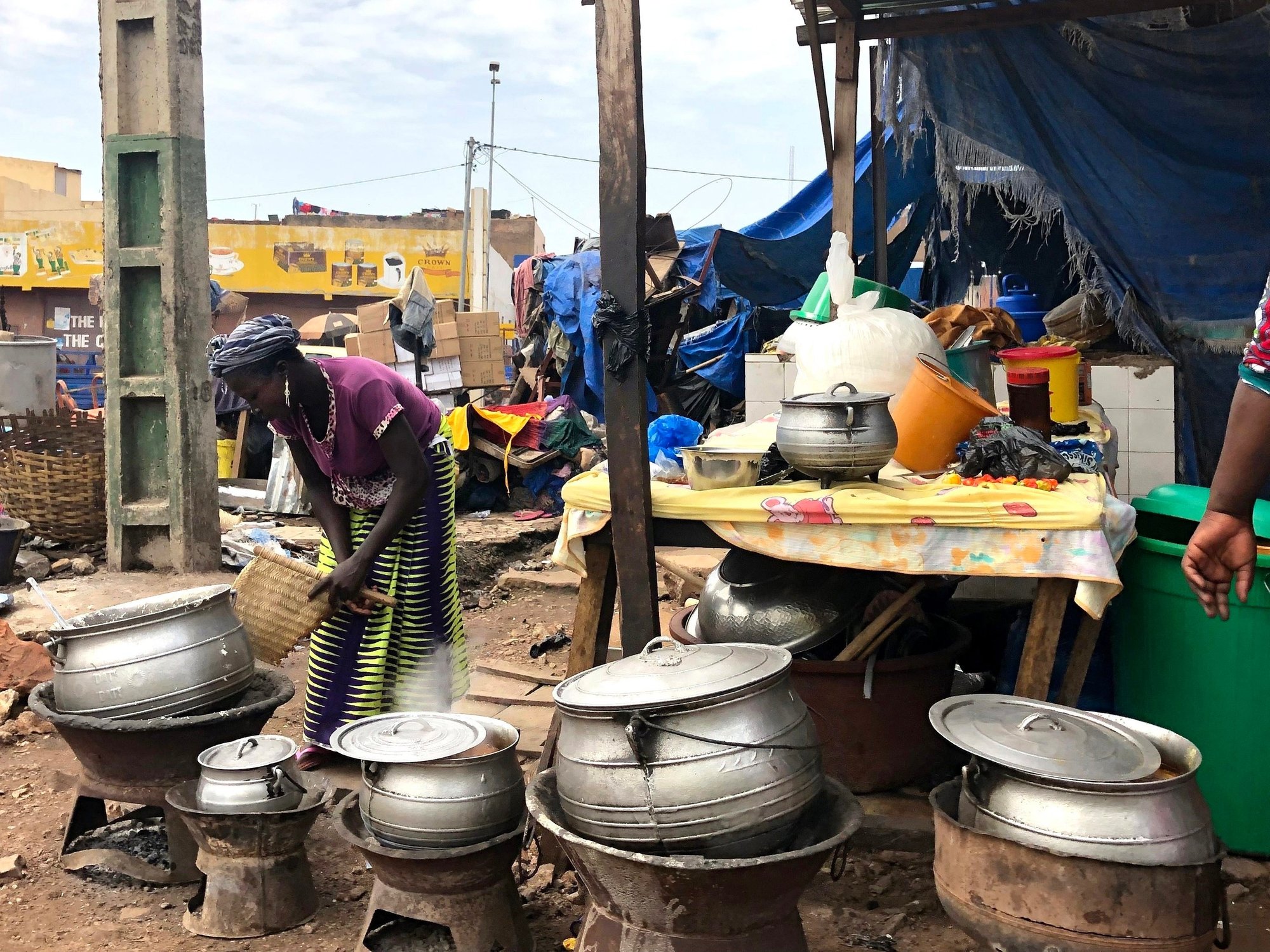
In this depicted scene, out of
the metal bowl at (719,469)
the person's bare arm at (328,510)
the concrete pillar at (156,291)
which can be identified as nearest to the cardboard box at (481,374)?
the concrete pillar at (156,291)

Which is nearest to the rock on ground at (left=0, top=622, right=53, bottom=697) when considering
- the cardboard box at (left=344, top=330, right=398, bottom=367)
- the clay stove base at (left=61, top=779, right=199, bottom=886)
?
the clay stove base at (left=61, top=779, right=199, bottom=886)

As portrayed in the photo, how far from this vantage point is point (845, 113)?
18.9 feet

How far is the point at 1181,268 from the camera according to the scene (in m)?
5.65

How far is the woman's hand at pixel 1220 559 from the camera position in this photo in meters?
1.99

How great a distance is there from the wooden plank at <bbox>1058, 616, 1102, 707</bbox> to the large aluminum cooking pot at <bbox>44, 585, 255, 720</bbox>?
2527 millimetres

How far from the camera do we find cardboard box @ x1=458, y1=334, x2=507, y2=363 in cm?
1219

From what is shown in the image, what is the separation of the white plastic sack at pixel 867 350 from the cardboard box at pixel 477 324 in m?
8.49

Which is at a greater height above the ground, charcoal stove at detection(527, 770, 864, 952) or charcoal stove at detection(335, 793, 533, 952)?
charcoal stove at detection(527, 770, 864, 952)

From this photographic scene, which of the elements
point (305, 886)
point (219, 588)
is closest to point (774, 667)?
point (305, 886)

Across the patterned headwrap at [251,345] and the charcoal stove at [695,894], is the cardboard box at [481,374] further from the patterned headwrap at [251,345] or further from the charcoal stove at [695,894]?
the charcoal stove at [695,894]

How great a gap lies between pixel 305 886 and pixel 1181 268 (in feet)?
17.1

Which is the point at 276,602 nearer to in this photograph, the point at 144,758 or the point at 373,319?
the point at 144,758

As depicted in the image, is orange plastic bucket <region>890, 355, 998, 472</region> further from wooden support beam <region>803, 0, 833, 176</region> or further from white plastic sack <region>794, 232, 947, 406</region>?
wooden support beam <region>803, 0, 833, 176</region>

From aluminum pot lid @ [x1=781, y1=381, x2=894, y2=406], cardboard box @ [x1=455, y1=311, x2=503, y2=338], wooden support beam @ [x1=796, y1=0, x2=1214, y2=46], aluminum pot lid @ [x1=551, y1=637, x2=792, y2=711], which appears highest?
wooden support beam @ [x1=796, y1=0, x2=1214, y2=46]
